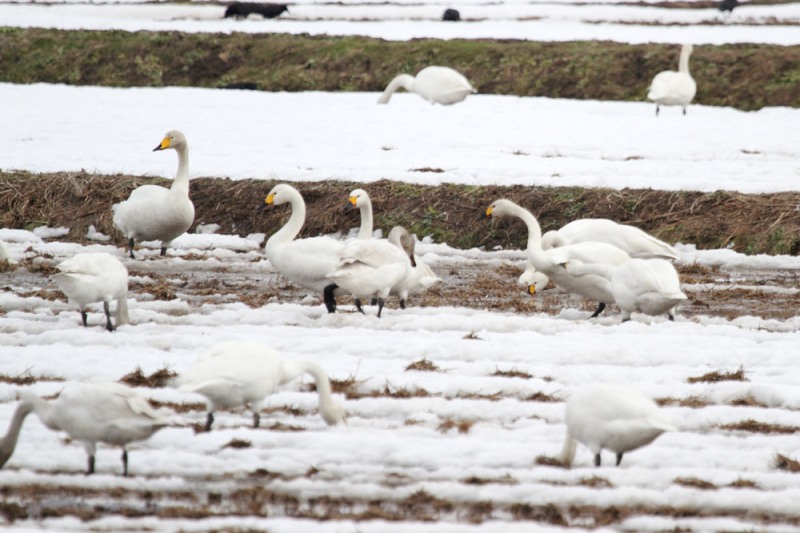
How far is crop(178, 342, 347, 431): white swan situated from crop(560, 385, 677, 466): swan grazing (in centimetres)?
164

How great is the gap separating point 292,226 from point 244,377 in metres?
4.93

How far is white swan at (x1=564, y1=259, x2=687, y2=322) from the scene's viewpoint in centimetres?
1057

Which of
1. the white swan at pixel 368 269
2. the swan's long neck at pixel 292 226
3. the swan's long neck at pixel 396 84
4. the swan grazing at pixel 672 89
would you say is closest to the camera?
the white swan at pixel 368 269

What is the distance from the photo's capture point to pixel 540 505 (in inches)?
257

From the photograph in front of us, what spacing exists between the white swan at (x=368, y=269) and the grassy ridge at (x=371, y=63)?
52.9 ft

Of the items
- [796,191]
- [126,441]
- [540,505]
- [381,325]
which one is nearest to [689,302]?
[381,325]

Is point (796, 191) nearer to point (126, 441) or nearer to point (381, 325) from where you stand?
point (381, 325)

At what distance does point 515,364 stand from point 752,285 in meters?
4.54

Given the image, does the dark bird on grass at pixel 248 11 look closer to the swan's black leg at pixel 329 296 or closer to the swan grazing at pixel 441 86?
the swan grazing at pixel 441 86

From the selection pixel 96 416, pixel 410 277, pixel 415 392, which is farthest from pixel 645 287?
pixel 96 416

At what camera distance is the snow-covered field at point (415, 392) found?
6.50 meters

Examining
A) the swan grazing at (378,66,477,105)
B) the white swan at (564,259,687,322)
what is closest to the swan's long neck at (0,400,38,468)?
the white swan at (564,259,687,322)

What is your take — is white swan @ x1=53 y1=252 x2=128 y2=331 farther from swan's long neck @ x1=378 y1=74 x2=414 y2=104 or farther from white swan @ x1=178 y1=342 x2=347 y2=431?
swan's long neck @ x1=378 y1=74 x2=414 y2=104

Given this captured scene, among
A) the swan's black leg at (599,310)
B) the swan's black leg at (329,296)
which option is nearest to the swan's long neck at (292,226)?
the swan's black leg at (329,296)
